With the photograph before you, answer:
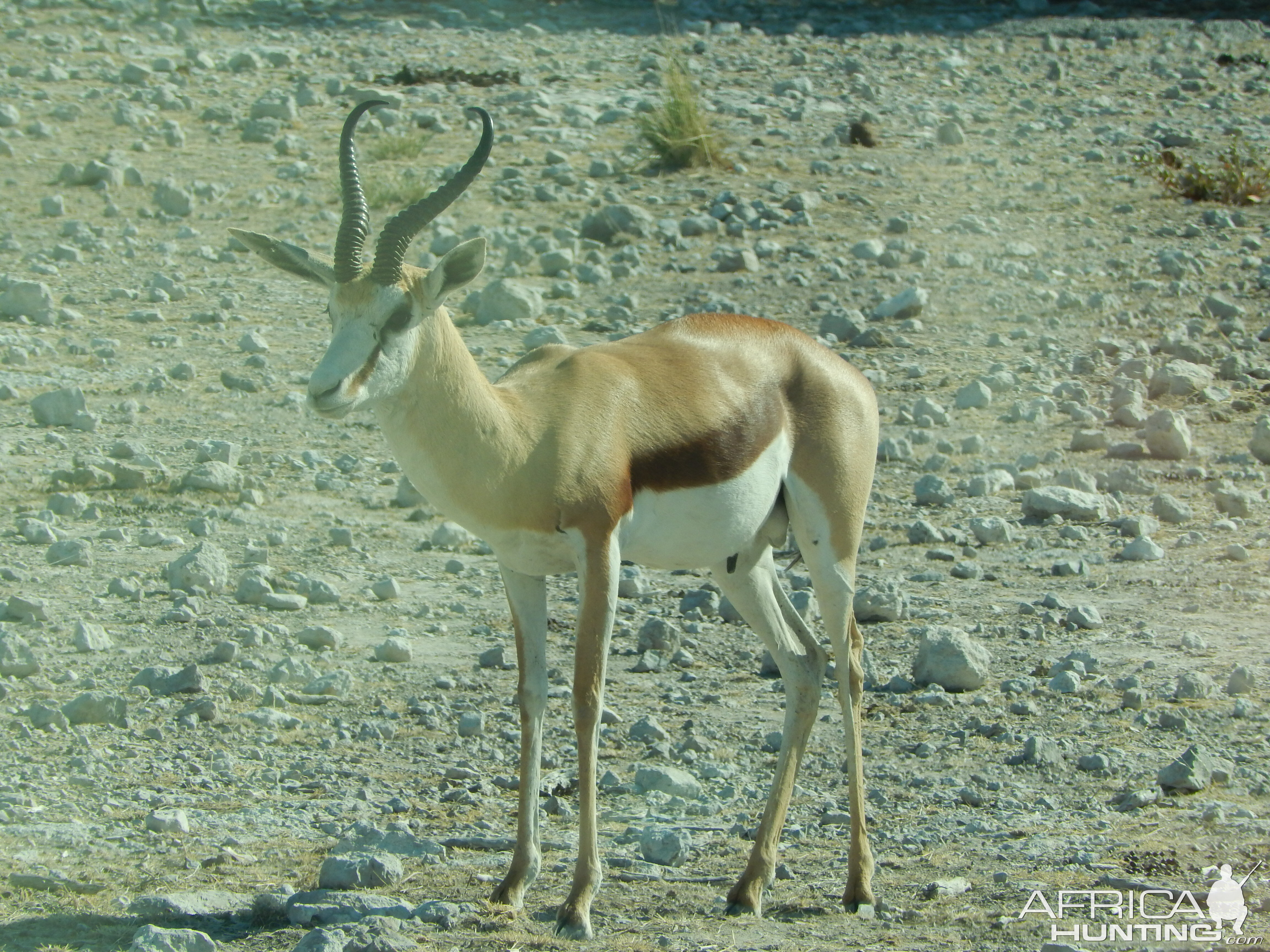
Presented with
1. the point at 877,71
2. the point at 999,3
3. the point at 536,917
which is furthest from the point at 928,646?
the point at 999,3

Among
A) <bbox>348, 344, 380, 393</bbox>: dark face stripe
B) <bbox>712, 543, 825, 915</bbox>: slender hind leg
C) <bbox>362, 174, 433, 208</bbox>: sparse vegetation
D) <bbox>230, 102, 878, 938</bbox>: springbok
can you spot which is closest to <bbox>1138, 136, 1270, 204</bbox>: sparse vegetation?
<bbox>362, 174, 433, 208</bbox>: sparse vegetation

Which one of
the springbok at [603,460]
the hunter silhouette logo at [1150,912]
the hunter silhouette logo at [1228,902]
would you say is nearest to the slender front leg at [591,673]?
the springbok at [603,460]

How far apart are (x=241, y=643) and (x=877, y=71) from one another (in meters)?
16.3

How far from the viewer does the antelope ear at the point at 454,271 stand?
16.2ft

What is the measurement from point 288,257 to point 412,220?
519mm

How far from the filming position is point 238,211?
1381 cm

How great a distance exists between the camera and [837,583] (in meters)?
5.44

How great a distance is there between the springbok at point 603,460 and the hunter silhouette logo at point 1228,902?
1.02 metres

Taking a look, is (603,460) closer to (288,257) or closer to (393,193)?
(288,257)

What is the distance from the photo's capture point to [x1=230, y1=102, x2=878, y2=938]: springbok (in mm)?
4906

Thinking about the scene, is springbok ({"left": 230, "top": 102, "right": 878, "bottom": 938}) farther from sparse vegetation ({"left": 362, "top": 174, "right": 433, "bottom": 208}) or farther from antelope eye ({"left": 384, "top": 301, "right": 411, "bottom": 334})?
sparse vegetation ({"left": 362, "top": 174, "right": 433, "bottom": 208})

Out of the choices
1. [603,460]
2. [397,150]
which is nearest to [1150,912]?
[603,460]

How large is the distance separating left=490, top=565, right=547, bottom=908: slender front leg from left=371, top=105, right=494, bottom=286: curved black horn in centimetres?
104

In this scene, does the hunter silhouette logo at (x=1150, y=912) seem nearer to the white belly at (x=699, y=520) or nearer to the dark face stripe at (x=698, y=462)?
the white belly at (x=699, y=520)
